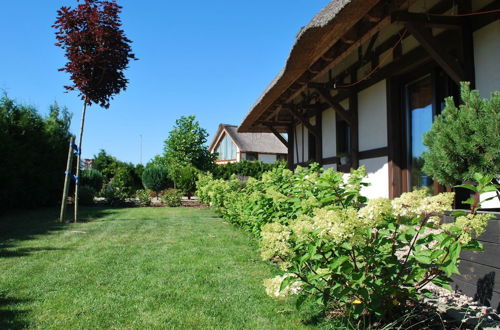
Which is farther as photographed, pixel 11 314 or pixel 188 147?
pixel 188 147

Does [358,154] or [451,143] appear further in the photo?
[358,154]

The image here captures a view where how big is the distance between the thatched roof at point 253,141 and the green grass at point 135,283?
95.4 feet

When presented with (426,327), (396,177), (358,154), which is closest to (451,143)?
(426,327)

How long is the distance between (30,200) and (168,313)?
31.2 ft

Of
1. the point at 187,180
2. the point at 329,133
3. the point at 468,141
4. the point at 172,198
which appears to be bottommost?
the point at 172,198

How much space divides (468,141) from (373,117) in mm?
3566

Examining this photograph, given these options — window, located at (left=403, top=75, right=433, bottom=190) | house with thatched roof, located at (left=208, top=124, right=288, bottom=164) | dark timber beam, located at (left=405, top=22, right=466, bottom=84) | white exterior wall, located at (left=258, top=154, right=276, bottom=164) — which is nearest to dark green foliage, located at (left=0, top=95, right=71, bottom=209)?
window, located at (left=403, top=75, right=433, bottom=190)

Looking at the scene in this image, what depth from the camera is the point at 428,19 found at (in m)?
3.78

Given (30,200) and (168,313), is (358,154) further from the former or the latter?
(30,200)

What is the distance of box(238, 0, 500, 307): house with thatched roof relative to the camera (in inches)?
143

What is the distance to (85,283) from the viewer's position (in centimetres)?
325

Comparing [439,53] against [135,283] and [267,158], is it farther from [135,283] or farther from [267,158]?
[267,158]

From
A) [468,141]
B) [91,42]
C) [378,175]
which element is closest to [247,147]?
[91,42]

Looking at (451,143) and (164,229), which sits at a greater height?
(451,143)
